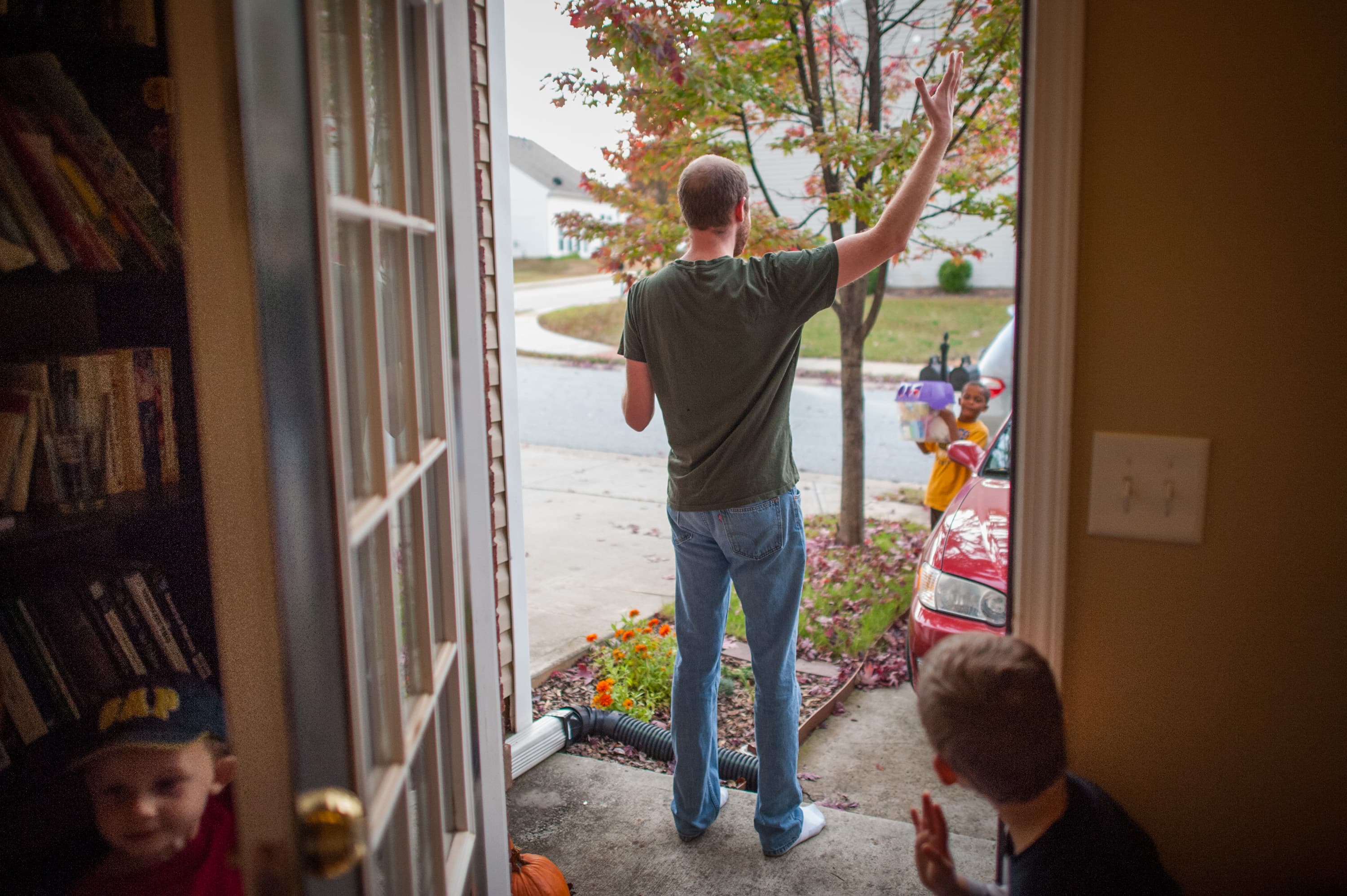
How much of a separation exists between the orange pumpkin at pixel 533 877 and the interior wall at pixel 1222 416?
1.31m

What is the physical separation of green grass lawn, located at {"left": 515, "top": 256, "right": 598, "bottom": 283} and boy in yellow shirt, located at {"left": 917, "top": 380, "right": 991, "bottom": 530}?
2178 centimetres

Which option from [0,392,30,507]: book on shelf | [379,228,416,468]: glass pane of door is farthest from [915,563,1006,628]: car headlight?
[0,392,30,507]: book on shelf

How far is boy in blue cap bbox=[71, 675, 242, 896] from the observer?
4.92ft

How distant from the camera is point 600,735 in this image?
3279mm

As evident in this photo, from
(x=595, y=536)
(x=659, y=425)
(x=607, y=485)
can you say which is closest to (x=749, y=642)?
(x=595, y=536)

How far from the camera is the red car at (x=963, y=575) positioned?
111 inches

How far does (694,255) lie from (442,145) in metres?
0.77

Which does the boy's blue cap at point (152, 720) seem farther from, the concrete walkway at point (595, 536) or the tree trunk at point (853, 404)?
the tree trunk at point (853, 404)

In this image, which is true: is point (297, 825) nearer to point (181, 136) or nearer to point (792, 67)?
point (181, 136)

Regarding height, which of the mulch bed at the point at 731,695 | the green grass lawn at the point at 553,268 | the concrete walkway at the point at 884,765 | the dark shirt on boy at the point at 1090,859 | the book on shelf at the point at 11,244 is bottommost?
the concrete walkway at the point at 884,765

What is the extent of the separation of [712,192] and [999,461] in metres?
1.85

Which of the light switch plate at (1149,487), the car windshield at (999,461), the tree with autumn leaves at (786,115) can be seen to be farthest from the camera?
the tree with autumn leaves at (786,115)

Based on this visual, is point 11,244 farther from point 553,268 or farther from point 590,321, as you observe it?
point 553,268

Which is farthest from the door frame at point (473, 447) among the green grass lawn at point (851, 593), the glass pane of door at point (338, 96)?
the green grass lawn at point (851, 593)
